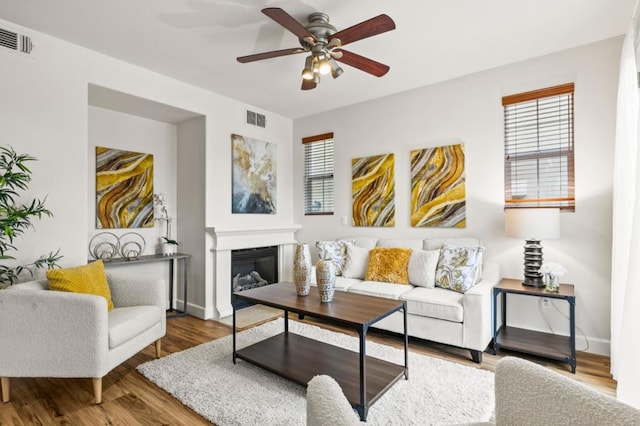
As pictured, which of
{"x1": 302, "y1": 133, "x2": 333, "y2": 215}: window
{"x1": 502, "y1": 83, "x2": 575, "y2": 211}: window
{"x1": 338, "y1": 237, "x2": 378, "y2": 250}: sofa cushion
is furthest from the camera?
{"x1": 302, "y1": 133, "x2": 333, "y2": 215}: window

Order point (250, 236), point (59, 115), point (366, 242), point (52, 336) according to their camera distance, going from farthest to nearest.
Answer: point (250, 236) < point (366, 242) < point (59, 115) < point (52, 336)

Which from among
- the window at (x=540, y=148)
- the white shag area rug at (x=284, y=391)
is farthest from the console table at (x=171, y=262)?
the window at (x=540, y=148)

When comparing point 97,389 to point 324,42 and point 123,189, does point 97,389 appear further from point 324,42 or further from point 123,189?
point 324,42

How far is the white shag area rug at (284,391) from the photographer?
6.44ft

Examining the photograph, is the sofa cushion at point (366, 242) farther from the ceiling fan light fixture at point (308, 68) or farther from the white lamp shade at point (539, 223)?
the ceiling fan light fixture at point (308, 68)

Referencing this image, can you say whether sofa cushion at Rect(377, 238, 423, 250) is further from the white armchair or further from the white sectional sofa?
the white armchair

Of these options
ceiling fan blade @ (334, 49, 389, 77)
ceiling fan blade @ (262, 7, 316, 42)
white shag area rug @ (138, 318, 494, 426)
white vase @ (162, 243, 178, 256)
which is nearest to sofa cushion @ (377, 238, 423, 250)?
white shag area rug @ (138, 318, 494, 426)

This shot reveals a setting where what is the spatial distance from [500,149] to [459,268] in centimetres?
133

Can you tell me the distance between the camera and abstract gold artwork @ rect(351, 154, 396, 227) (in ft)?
13.6

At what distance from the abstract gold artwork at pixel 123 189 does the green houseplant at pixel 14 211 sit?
0.96 meters

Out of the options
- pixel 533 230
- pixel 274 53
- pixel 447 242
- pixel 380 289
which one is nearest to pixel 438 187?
pixel 447 242

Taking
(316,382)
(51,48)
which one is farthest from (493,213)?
(51,48)

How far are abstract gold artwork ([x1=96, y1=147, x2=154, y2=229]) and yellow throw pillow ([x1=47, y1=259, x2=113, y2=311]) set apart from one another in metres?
1.23

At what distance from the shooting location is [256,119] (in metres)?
4.59
